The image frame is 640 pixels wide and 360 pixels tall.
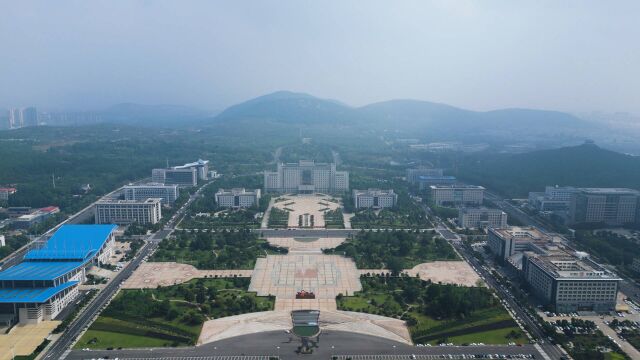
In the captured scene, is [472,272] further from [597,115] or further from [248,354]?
[597,115]

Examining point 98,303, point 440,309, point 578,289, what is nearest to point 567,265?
point 578,289

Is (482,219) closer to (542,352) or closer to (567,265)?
(567,265)

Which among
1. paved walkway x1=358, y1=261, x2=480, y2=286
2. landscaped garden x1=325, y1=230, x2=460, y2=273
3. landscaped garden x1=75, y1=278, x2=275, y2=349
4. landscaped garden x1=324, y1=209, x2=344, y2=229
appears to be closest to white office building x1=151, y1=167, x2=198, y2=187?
landscaped garden x1=324, y1=209, x2=344, y2=229

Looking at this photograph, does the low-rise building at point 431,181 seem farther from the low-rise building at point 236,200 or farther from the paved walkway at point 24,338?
the paved walkway at point 24,338

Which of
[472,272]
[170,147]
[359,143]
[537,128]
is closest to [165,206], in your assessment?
[472,272]

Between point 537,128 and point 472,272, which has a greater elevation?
point 537,128
